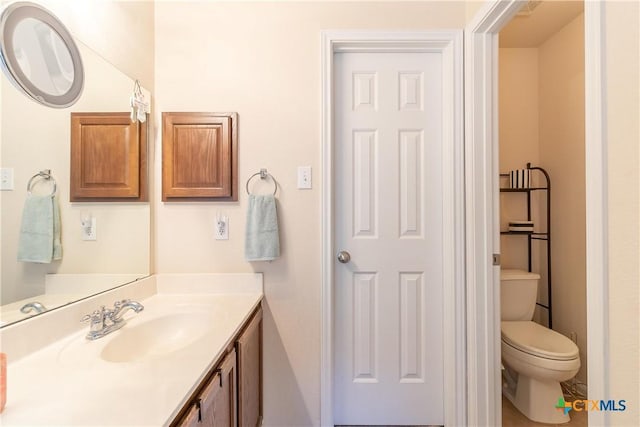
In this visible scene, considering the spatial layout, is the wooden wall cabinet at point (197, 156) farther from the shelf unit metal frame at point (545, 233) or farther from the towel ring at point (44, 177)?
the shelf unit metal frame at point (545, 233)

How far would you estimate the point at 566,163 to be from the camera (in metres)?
1.81

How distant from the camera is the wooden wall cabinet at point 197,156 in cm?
133

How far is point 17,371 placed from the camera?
684 mm

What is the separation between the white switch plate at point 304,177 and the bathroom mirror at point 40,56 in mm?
909

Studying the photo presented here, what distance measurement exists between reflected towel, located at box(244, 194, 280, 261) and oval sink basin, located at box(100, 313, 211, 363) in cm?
36

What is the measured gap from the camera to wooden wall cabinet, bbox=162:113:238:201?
1325 millimetres

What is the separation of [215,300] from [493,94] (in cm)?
170

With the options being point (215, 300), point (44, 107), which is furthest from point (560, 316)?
point (44, 107)

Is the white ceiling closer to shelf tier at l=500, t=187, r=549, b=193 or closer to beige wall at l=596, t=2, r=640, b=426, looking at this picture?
shelf tier at l=500, t=187, r=549, b=193

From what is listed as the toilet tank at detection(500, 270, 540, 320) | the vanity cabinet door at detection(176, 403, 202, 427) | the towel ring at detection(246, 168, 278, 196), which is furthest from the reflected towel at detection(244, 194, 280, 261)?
the toilet tank at detection(500, 270, 540, 320)

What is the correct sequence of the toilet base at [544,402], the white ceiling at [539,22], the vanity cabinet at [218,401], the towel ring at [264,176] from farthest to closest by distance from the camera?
the white ceiling at [539,22] < the toilet base at [544,402] < the towel ring at [264,176] < the vanity cabinet at [218,401]

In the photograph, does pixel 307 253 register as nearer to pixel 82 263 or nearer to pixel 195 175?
pixel 195 175

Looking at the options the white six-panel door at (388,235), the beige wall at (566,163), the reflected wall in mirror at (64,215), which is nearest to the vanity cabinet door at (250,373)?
→ the white six-panel door at (388,235)

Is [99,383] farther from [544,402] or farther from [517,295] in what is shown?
[517,295]
